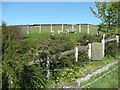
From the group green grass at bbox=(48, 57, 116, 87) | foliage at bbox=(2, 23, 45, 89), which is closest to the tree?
green grass at bbox=(48, 57, 116, 87)

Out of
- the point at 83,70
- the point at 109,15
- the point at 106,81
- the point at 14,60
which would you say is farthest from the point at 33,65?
the point at 109,15

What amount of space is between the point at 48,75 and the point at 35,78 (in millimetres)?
1065

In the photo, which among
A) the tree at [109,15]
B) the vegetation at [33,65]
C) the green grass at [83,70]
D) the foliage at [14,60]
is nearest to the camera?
the foliage at [14,60]

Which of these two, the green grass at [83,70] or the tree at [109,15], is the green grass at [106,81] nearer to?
the green grass at [83,70]

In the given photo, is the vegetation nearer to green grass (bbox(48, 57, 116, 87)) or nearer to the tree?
green grass (bbox(48, 57, 116, 87))

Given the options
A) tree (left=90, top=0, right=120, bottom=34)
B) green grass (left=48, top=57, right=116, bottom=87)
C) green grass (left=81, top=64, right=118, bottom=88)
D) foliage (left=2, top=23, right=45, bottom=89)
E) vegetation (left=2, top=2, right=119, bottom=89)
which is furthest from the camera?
tree (left=90, top=0, right=120, bottom=34)

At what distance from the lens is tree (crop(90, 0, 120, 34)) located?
61.2ft

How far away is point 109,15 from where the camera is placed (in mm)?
19609

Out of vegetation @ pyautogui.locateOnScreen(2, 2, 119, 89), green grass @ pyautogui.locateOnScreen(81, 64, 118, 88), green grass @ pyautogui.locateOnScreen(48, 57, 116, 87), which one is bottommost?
green grass @ pyautogui.locateOnScreen(81, 64, 118, 88)

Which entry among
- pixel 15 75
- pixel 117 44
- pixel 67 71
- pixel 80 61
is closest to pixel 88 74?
pixel 67 71

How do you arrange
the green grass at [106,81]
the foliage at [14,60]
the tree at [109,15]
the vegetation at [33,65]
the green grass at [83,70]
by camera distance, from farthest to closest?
the tree at [109,15] < the green grass at [106,81] < the green grass at [83,70] < the vegetation at [33,65] < the foliage at [14,60]

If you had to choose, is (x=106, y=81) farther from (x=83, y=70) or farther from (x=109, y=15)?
Answer: (x=109, y=15)

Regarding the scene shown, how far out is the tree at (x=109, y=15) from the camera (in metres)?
18.6

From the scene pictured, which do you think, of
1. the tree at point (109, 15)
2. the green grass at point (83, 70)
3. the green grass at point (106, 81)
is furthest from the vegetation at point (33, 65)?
the tree at point (109, 15)
